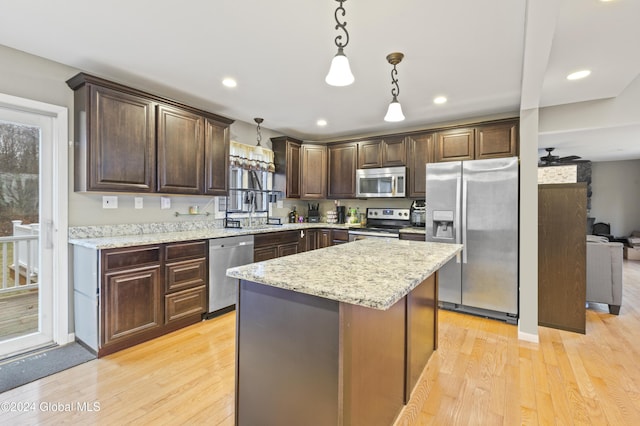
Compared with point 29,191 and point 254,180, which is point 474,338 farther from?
point 29,191

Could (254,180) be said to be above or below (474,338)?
above

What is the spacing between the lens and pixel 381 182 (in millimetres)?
4383

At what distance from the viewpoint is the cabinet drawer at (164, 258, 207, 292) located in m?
2.80

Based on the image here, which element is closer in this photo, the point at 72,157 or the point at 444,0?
the point at 444,0

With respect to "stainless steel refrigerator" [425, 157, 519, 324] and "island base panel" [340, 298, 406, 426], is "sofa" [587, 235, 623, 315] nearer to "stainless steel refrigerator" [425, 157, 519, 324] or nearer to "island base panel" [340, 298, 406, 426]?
"stainless steel refrigerator" [425, 157, 519, 324]

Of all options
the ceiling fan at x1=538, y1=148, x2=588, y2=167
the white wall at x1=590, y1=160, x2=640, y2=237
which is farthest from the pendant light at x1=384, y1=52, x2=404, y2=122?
the white wall at x1=590, y1=160, x2=640, y2=237

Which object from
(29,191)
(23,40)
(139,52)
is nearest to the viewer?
(23,40)

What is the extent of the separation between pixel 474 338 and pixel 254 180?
324cm

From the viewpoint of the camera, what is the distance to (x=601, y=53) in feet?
7.45

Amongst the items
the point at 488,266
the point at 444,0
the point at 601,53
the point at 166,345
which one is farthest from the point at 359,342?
the point at 601,53

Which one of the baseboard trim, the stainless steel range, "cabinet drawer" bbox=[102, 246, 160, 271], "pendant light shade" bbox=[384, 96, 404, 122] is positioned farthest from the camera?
the stainless steel range

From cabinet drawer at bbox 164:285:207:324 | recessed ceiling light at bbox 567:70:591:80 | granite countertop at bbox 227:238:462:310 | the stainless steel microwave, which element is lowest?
cabinet drawer at bbox 164:285:207:324

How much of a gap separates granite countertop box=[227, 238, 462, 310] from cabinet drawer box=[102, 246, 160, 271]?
5.00ft

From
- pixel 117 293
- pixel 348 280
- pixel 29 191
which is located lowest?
pixel 117 293
